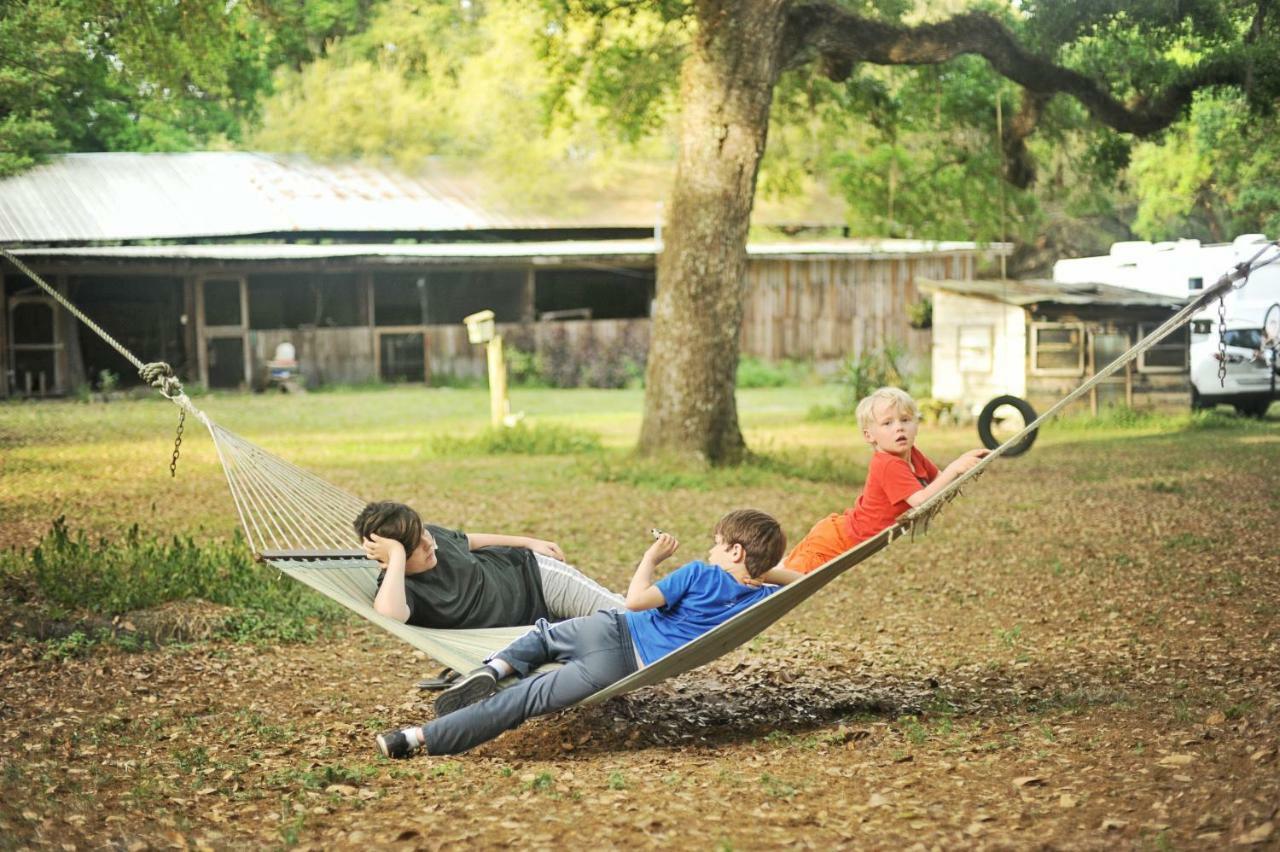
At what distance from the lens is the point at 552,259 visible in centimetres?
2502

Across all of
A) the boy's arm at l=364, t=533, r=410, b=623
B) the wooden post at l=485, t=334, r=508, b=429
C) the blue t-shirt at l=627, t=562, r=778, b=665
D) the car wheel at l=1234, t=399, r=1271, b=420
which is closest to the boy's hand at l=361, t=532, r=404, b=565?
the boy's arm at l=364, t=533, r=410, b=623

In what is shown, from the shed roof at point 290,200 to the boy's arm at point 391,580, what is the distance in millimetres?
15396

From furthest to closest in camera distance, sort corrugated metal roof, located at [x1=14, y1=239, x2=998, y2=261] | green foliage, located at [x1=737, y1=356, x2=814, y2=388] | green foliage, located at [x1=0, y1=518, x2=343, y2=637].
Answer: green foliage, located at [x1=737, y1=356, x2=814, y2=388], corrugated metal roof, located at [x1=14, y1=239, x2=998, y2=261], green foliage, located at [x1=0, y1=518, x2=343, y2=637]

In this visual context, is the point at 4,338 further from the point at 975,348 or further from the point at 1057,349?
the point at 1057,349

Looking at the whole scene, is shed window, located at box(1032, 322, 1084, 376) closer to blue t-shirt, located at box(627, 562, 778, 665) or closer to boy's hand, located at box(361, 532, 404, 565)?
blue t-shirt, located at box(627, 562, 778, 665)

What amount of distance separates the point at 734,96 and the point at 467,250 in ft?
43.6

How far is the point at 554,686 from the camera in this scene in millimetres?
4328

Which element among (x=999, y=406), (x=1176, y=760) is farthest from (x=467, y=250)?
(x=1176, y=760)

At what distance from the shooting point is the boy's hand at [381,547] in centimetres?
468

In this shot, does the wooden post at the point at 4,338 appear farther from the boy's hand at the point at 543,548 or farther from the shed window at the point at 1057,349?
the boy's hand at the point at 543,548

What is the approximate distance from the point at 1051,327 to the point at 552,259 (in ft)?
33.2

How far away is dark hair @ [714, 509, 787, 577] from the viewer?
4445mm

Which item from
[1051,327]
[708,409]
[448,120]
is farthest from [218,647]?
[448,120]

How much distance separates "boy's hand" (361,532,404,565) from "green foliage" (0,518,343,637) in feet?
6.37
